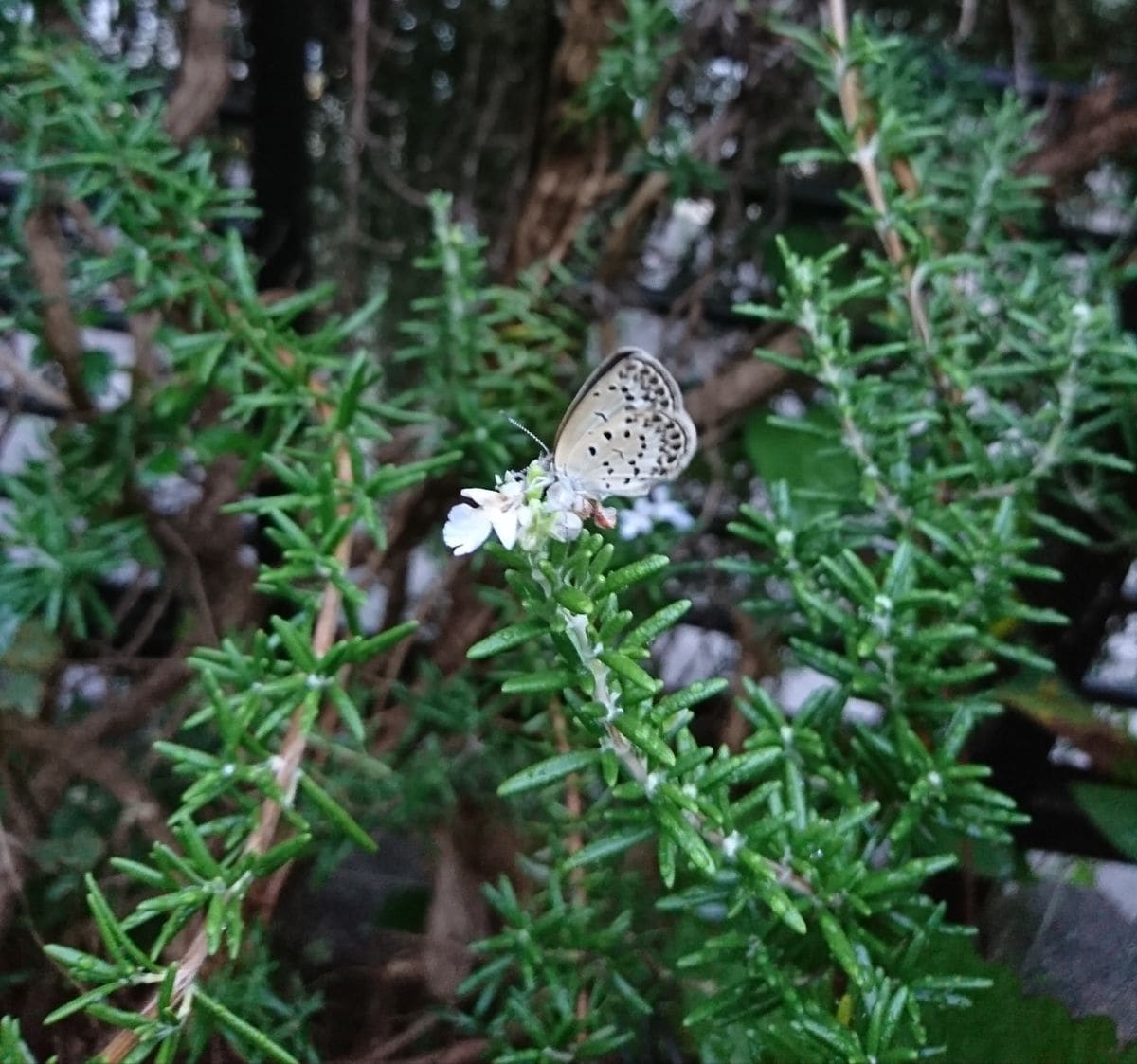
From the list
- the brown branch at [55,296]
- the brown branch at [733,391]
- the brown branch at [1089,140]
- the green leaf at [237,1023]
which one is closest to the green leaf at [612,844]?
the green leaf at [237,1023]

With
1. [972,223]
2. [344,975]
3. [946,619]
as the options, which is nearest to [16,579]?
[344,975]

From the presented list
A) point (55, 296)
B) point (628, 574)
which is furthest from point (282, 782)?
point (55, 296)

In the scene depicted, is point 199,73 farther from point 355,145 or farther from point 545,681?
point 545,681

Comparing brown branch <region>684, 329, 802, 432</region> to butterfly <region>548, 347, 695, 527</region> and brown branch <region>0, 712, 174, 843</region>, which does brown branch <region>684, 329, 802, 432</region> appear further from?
brown branch <region>0, 712, 174, 843</region>

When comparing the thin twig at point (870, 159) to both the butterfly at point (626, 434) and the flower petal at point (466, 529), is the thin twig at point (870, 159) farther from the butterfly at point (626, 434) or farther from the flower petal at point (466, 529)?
the flower petal at point (466, 529)

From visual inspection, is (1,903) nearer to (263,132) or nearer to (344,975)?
(344,975)

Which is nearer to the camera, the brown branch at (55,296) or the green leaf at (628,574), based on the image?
the green leaf at (628,574)

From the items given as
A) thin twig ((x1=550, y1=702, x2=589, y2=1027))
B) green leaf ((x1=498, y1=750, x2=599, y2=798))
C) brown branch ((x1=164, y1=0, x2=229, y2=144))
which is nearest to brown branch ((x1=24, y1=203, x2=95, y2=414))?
brown branch ((x1=164, y1=0, x2=229, y2=144))
